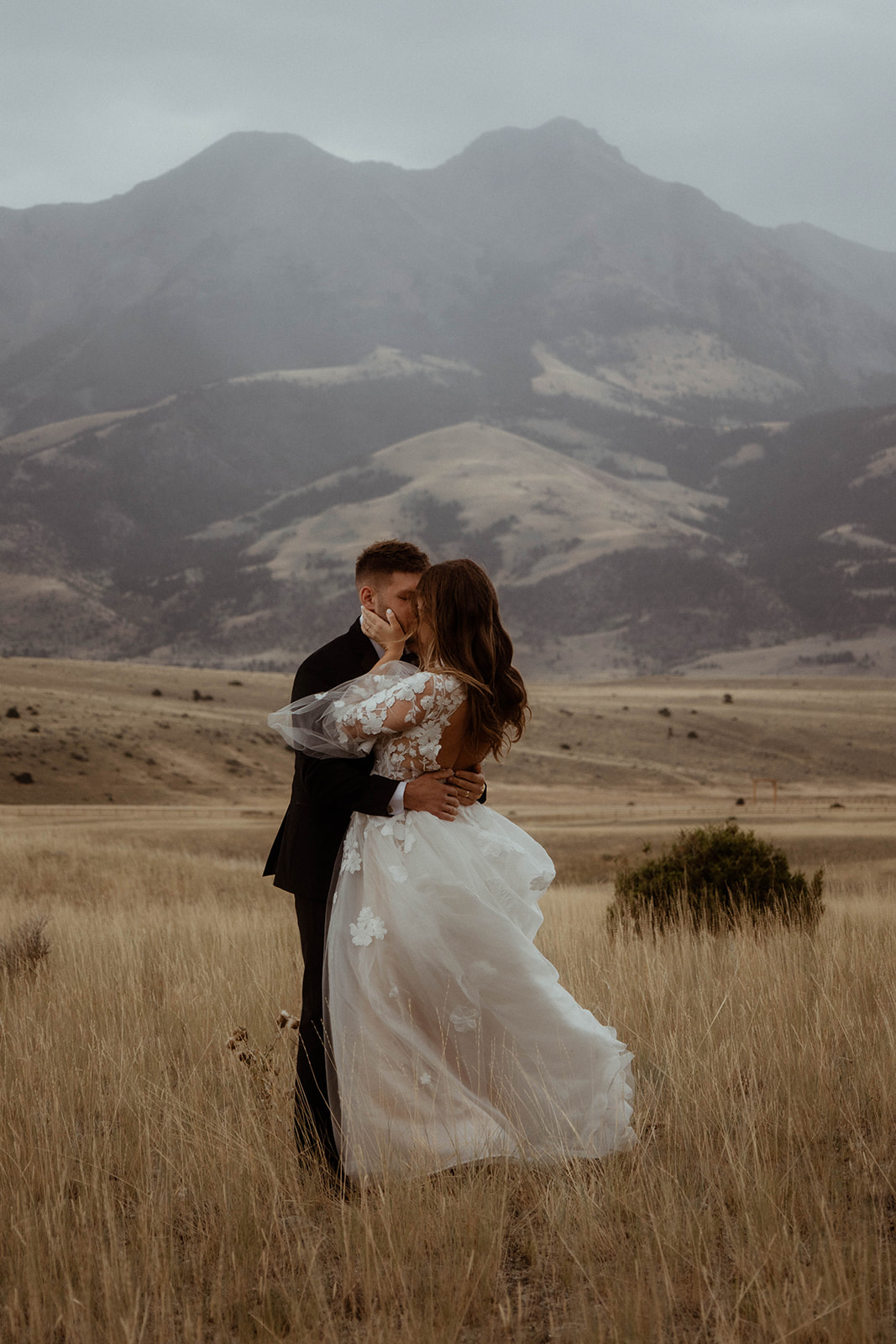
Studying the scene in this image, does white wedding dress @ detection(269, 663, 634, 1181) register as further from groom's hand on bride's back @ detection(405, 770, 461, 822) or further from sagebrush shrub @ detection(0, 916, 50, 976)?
sagebrush shrub @ detection(0, 916, 50, 976)

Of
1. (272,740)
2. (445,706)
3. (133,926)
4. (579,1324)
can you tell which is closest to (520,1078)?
(579,1324)

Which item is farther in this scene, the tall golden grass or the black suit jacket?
the black suit jacket

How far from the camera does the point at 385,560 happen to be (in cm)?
417

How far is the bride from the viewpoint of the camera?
387 cm

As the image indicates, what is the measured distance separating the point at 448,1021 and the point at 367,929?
0.44 metres

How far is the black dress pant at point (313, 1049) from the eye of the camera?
4043mm

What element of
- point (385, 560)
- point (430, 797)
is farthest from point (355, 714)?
point (385, 560)

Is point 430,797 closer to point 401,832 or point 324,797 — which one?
point 401,832

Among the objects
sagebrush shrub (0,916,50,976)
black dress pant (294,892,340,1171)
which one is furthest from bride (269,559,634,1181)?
sagebrush shrub (0,916,50,976)

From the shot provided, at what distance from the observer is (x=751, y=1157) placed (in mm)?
3932

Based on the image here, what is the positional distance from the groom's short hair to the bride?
7.9 inches

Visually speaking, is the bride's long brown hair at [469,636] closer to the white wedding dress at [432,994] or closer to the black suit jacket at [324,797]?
the white wedding dress at [432,994]

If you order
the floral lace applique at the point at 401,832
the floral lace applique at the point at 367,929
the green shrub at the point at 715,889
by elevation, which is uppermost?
the floral lace applique at the point at 401,832

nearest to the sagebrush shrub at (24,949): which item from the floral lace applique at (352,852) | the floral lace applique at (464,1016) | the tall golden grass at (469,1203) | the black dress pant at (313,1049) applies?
the tall golden grass at (469,1203)
